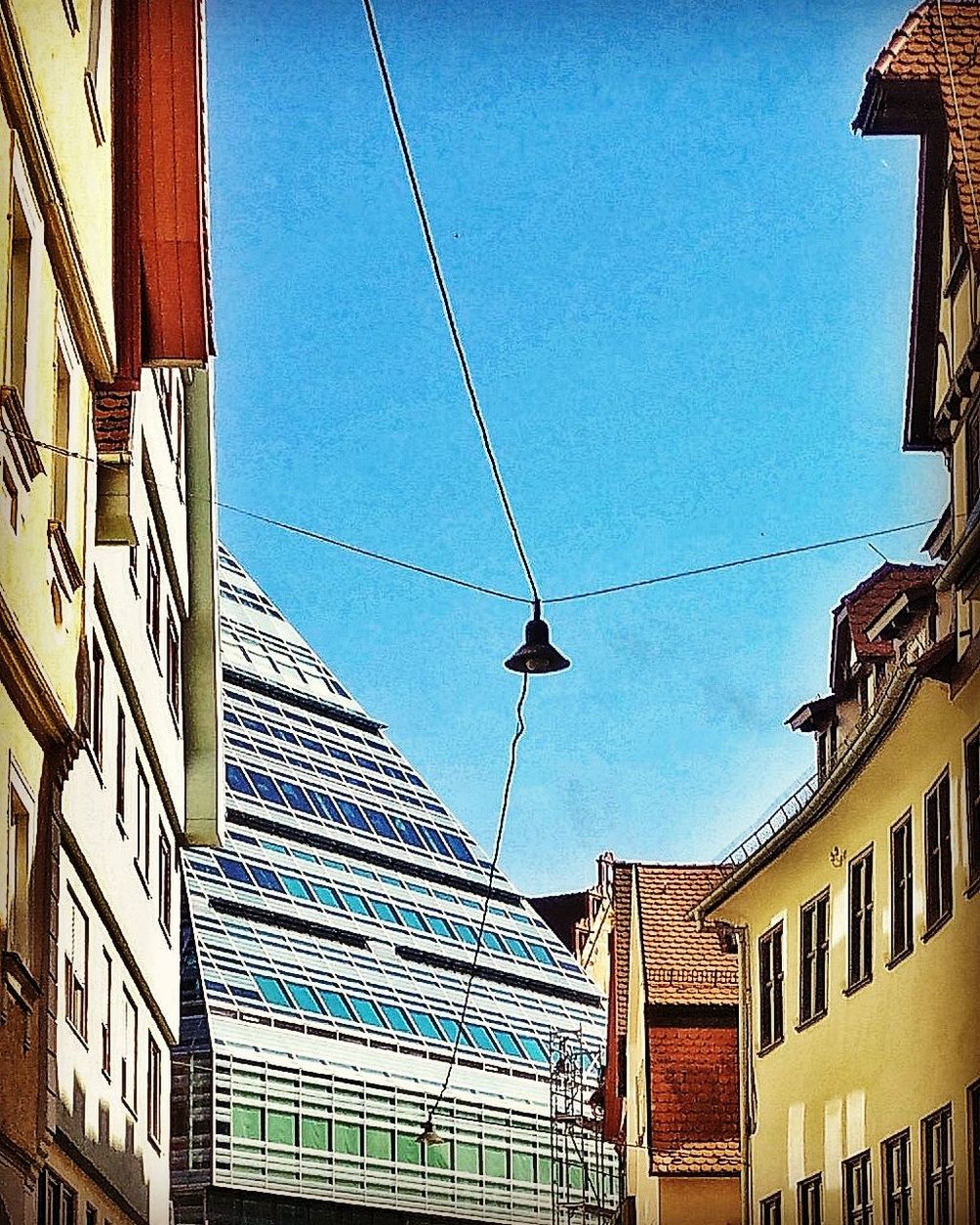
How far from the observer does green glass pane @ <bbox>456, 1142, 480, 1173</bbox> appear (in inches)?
1359

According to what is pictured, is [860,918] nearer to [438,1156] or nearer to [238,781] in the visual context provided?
[438,1156]

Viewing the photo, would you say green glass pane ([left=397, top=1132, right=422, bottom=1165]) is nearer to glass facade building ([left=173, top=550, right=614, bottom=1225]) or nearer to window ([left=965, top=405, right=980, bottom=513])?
glass facade building ([left=173, top=550, right=614, bottom=1225])

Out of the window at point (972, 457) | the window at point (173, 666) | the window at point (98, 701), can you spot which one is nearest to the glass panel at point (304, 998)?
the window at point (173, 666)

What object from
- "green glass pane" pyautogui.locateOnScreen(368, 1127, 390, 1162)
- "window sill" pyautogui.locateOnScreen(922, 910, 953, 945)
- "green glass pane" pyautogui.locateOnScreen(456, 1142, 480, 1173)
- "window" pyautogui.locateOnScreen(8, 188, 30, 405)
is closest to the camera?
"window" pyautogui.locateOnScreen(8, 188, 30, 405)

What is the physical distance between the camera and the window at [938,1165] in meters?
9.88

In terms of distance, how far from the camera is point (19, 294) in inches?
278

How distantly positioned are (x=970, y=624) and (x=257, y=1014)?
896 inches

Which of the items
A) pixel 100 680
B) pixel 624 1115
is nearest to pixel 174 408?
pixel 100 680

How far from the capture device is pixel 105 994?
407 inches

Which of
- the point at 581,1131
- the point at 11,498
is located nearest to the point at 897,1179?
the point at 11,498

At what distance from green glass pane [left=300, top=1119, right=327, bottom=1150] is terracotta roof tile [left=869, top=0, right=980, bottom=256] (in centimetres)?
2417

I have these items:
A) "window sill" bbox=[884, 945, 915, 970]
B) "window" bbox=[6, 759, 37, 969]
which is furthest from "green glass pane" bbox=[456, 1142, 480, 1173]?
"window" bbox=[6, 759, 37, 969]

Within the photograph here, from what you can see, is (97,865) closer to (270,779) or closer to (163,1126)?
(163,1126)

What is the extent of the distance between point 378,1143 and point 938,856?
24003 mm
